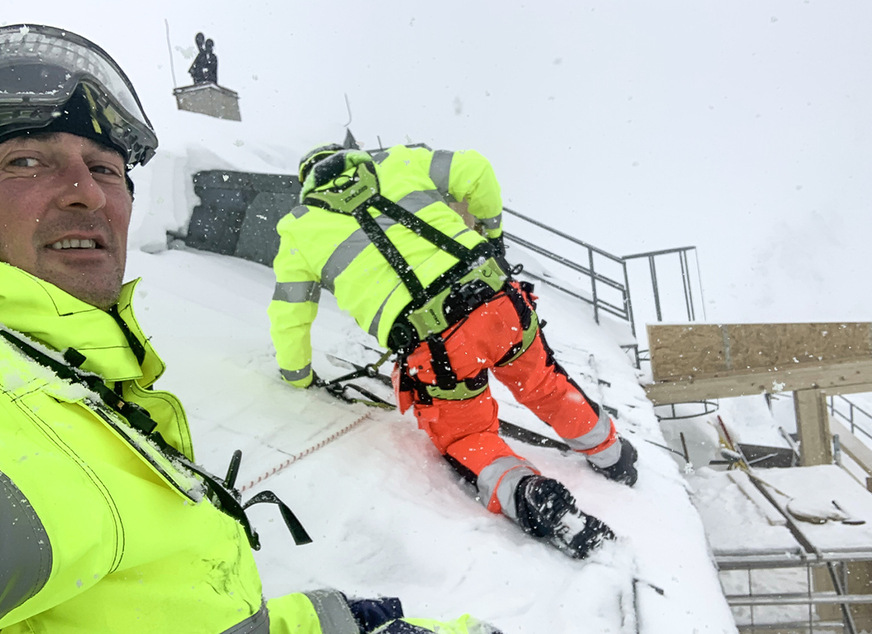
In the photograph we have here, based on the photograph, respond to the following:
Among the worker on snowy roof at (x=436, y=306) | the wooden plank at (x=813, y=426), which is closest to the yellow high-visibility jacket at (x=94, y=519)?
the worker on snowy roof at (x=436, y=306)

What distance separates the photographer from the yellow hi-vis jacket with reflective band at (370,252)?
2.56 m

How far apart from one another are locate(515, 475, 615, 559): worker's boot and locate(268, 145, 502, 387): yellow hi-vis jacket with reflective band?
1.01 meters

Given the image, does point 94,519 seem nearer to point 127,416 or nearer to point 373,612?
point 127,416

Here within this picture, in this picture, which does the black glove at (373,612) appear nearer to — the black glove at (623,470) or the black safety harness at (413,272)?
the black safety harness at (413,272)

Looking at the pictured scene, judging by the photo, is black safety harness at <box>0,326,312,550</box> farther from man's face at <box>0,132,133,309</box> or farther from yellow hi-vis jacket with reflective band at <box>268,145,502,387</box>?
yellow hi-vis jacket with reflective band at <box>268,145,502,387</box>

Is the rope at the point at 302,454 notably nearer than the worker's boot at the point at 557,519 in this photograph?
No

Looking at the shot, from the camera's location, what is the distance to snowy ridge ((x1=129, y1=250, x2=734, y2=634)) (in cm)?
193

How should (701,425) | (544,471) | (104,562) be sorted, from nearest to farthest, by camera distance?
(104,562) → (544,471) → (701,425)

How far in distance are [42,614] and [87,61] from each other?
1.48 meters

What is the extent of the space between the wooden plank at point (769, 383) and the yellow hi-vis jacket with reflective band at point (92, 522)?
5843 mm

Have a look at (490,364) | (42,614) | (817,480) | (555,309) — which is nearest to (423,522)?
(490,364)

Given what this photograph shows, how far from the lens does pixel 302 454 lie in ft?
8.55

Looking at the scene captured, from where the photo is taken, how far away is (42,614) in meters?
0.79

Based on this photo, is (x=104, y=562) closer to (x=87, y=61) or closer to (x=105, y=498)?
(x=105, y=498)
